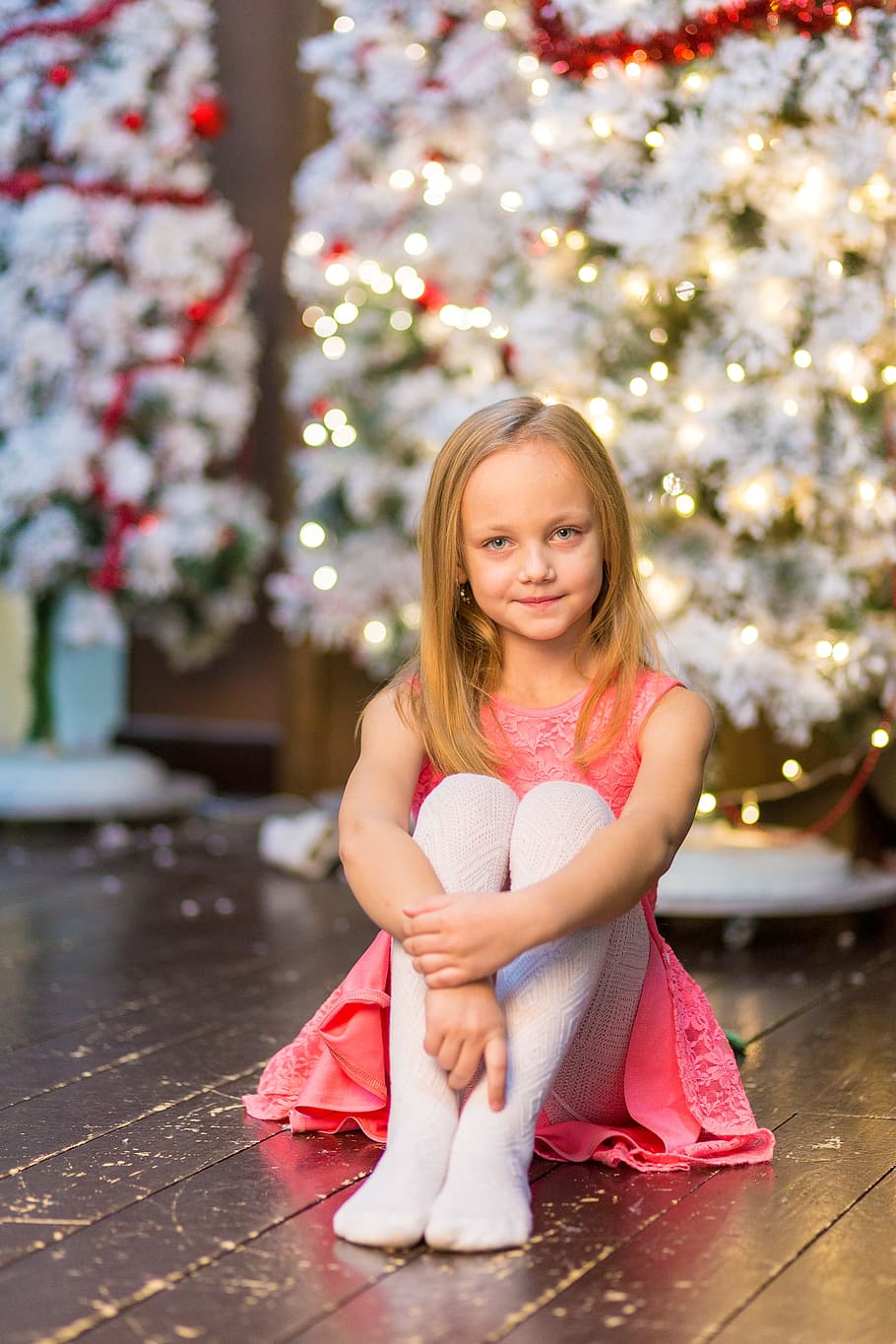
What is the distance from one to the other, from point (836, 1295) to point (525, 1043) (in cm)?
30

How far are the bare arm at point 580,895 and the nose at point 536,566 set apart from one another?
7.1 inches

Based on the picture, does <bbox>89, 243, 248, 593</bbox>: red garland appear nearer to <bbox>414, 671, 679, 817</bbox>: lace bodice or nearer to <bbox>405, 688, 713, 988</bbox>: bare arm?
<bbox>414, 671, 679, 817</bbox>: lace bodice

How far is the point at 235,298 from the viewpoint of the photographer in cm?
352

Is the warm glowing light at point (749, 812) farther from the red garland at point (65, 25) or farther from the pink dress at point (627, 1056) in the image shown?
the red garland at point (65, 25)

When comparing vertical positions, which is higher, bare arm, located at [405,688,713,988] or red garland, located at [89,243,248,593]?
red garland, located at [89,243,248,593]

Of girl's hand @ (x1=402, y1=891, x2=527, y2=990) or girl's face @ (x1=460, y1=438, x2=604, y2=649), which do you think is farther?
girl's face @ (x1=460, y1=438, x2=604, y2=649)

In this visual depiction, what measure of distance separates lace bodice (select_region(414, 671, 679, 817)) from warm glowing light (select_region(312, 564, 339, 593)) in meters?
1.67

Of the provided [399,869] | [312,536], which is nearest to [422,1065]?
[399,869]

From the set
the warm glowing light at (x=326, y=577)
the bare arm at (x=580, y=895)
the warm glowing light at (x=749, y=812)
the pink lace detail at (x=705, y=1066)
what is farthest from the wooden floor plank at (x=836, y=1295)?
the warm glowing light at (x=326, y=577)

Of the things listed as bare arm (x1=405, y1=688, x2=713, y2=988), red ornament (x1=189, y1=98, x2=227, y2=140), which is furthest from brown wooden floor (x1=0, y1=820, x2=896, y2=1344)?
red ornament (x1=189, y1=98, x2=227, y2=140)

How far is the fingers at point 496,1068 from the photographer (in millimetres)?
1325

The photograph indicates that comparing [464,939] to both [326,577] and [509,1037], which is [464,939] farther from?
[326,577]

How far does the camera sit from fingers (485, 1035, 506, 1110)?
1.33m

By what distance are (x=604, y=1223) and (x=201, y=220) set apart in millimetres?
2539
